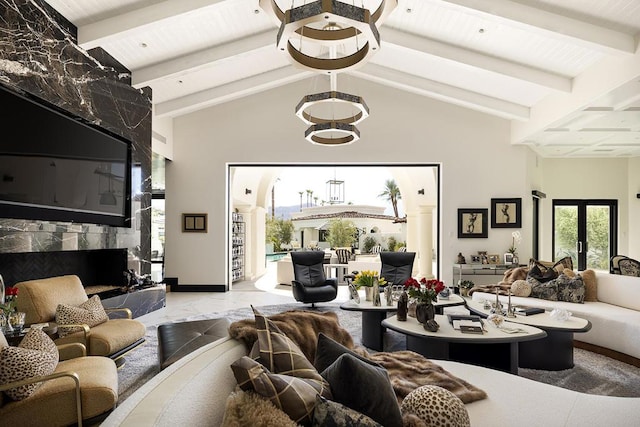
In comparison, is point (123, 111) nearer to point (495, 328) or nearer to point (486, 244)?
point (495, 328)

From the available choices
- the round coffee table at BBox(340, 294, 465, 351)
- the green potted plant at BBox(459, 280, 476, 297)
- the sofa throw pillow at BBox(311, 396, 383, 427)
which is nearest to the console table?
the green potted plant at BBox(459, 280, 476, 297)

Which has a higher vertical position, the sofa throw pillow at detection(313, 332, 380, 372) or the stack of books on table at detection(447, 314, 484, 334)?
the sofa throw pillow at detection(313, 332, 380, 372)

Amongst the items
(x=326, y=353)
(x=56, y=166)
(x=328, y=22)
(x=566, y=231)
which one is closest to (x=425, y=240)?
(x=566, y=231)

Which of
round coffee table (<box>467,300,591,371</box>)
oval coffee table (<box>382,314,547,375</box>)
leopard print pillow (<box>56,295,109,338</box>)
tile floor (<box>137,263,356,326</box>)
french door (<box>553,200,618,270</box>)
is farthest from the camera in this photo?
french door (<box>553,200,618,270</box>)

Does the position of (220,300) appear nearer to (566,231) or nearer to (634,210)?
(566,231)

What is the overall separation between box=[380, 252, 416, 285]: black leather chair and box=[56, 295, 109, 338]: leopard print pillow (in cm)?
431

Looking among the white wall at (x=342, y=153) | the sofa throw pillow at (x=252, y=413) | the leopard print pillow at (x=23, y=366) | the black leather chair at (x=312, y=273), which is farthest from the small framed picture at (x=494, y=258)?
the sofa throw pillow at (x=252, y=413)

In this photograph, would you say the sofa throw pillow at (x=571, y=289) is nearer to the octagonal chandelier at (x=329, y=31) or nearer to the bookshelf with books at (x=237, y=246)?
the octagonal chandelier at (x=329, y=31)

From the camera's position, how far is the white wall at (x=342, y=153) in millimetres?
8789

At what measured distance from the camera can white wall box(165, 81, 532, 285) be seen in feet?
28.8

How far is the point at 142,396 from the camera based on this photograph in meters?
1.27

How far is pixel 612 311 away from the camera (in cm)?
459

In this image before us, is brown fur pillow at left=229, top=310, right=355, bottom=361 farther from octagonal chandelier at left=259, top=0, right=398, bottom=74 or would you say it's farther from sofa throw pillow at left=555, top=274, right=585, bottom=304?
sofa throw pillow at left=555, top=274, right=585, bottom=304

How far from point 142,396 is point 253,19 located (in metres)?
6.05
